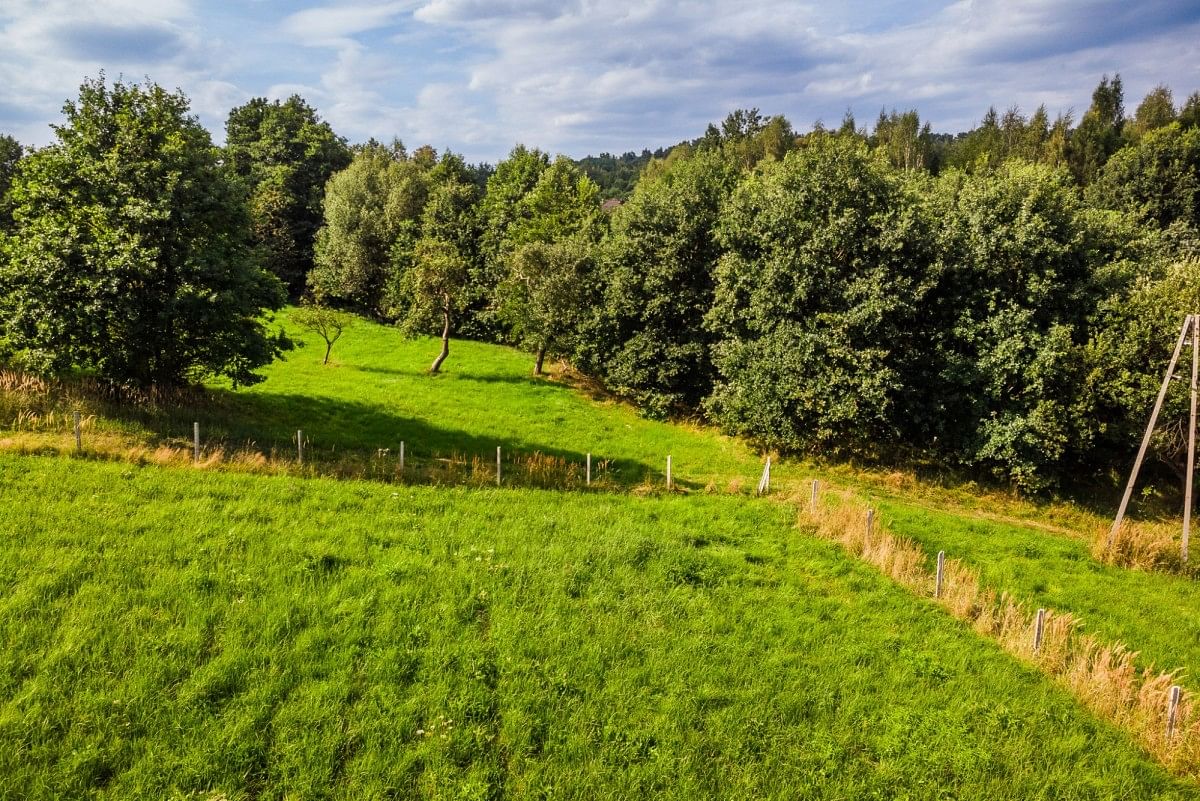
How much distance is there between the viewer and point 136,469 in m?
16.4

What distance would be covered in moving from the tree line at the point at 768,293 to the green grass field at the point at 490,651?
5.48 meters

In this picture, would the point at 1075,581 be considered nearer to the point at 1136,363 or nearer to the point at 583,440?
the point at 1136,363

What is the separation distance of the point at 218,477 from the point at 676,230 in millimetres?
27308

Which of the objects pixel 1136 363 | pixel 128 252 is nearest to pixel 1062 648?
Answer: pixel 1136 363

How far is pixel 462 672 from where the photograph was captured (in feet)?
32.8

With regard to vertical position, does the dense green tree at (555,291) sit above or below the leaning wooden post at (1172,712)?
above

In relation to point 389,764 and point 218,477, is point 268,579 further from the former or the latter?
point 218,477

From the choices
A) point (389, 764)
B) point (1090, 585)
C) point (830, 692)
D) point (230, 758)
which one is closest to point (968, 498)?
point (1090, 585)

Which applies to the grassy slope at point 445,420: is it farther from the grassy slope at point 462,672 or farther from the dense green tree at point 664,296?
the grassy slope at point 462,672

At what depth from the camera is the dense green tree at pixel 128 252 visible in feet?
65.4

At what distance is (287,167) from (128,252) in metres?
59.5

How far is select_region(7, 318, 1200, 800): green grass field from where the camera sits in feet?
27.4

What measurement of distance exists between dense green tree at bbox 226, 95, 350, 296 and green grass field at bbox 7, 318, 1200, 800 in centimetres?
5527

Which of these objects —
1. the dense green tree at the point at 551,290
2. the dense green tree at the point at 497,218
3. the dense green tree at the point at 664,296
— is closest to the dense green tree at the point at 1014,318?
the dense green tree at the point at 664,296
